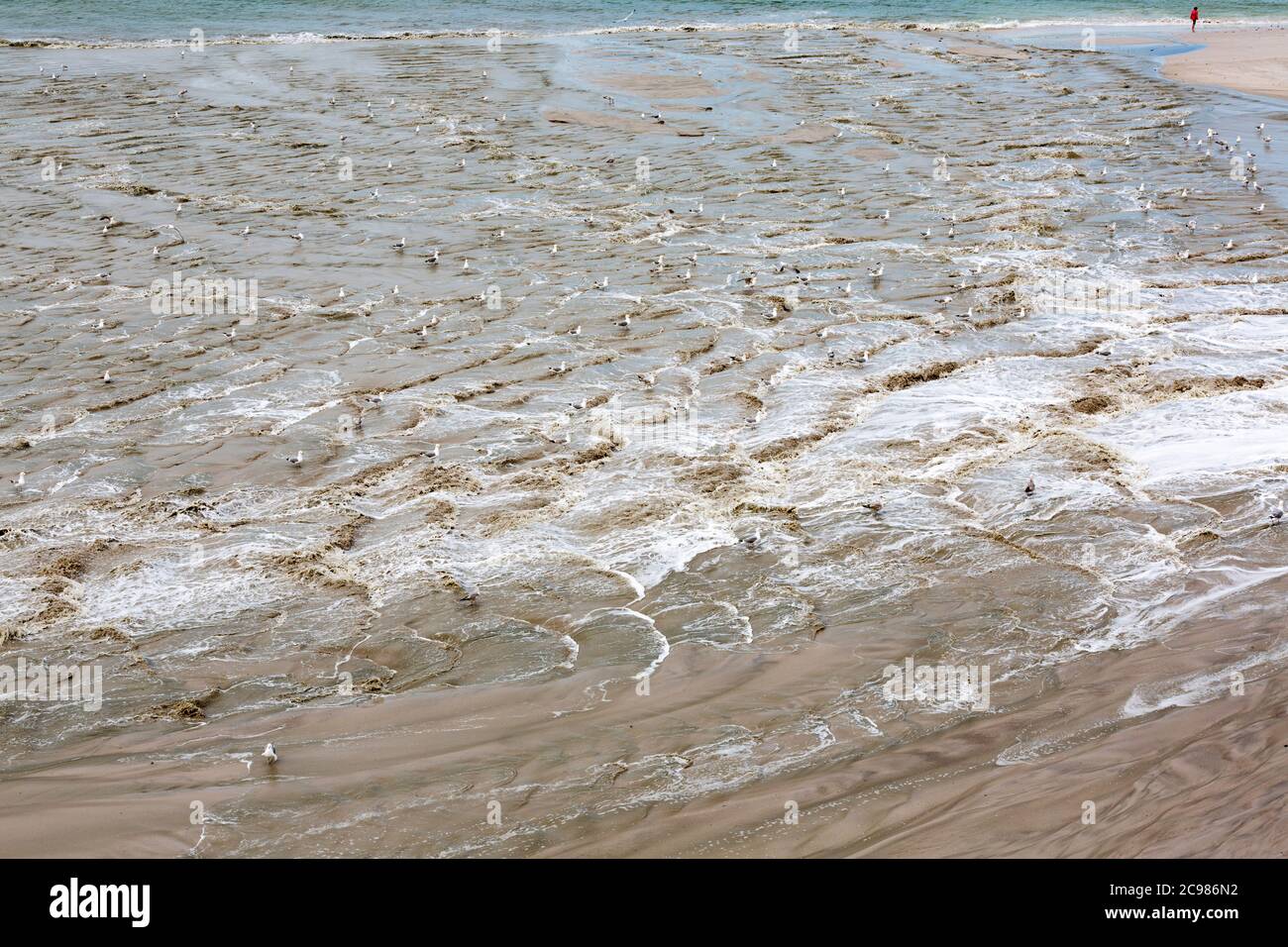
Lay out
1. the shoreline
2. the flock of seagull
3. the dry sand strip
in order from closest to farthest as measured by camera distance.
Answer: the flock of seagull
the dry sand strip
the shoreline

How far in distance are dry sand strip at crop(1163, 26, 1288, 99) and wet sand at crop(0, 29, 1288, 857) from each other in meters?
10.9

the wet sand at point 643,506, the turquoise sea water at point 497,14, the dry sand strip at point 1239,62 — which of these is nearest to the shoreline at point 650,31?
the turquoise sea water at point 497,14

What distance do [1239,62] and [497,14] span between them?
1032 inches

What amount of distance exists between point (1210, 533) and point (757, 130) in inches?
712

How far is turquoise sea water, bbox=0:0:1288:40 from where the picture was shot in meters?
40.2

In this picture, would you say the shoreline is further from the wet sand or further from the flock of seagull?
the wet sand

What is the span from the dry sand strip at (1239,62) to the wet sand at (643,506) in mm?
10927

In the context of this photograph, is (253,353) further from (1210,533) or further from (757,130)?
(757,130)

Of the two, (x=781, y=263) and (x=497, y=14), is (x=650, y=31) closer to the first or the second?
(x=497, y=14)

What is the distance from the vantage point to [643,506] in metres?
10.5

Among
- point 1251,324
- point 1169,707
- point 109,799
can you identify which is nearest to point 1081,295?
point 1251,324


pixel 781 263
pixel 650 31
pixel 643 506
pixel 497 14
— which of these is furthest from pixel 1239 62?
pixel 643 506

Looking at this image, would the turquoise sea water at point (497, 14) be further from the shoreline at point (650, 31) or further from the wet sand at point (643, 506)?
the wet sand at point (643, 506)

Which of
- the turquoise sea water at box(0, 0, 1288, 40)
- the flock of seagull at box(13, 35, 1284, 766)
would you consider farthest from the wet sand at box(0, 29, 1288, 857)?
the turquoise sea water at box(0, 0, 1288, 40)
